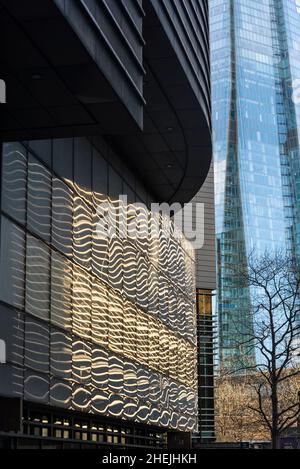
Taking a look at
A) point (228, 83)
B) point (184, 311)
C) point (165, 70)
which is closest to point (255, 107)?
point (228, 83)

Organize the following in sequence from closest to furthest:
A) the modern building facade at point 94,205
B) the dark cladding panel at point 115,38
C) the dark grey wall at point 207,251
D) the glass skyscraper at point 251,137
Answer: the dark cladding panel at point 115,38, the modern building facade at point 94,205, the dark grey wall at point 207,251, the glass skyscraper at point 251,137

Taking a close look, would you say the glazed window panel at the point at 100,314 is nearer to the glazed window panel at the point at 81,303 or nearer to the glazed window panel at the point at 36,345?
the glazed window panel at the point at 81,303

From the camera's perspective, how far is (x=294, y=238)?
176 meters

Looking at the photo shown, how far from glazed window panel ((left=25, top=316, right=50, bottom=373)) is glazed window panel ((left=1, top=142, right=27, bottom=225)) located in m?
2.28

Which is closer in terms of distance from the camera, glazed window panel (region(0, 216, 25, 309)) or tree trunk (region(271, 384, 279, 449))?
glazed window panel (region(0, 216, 25, 309))

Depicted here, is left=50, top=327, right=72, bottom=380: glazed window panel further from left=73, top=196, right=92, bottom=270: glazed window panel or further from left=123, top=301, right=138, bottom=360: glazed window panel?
left=123, top=301, right=138, bottom=360: glazed window panel

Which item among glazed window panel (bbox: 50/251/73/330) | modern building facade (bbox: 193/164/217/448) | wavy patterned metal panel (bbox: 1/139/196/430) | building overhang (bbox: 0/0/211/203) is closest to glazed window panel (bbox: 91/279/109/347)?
wavy patterned metal panel (bbox: 1/139/196/430)

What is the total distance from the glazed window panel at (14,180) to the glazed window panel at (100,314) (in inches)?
217

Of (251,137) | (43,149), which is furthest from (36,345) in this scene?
(251,137)

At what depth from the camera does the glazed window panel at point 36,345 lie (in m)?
18.6

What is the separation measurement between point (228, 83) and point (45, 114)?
540 ft

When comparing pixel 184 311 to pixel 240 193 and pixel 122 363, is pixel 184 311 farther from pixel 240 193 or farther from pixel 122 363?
pixel 240 193

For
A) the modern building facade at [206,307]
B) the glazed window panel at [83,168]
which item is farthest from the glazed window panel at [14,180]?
the modern building facade at [206,307]

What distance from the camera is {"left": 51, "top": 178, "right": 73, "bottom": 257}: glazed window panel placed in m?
20.9
